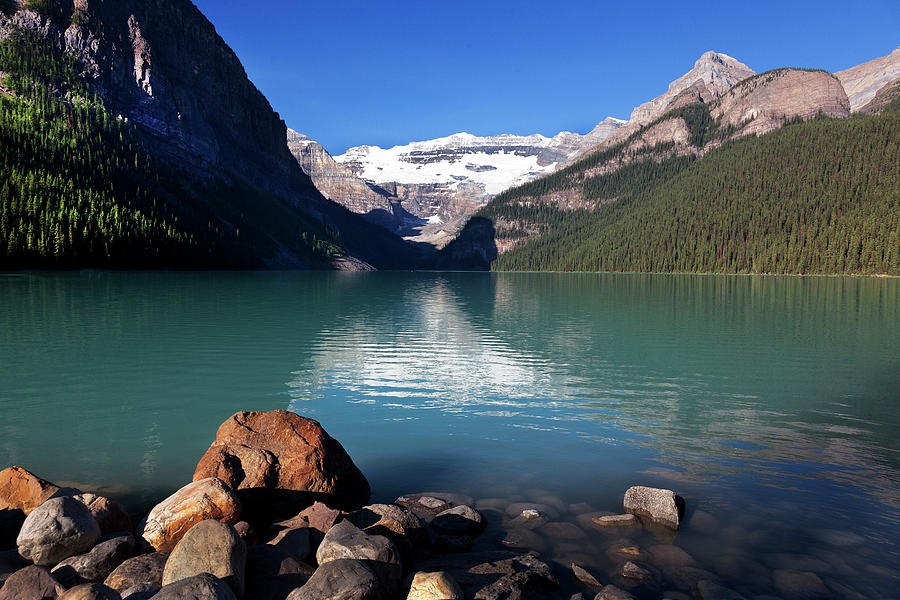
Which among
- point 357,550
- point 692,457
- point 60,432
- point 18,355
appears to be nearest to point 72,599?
point 357,550

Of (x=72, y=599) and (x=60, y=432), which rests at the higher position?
(x=72, y=599)

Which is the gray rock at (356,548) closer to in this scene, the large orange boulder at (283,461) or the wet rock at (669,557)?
Result: the large orange boulder at (283,461)

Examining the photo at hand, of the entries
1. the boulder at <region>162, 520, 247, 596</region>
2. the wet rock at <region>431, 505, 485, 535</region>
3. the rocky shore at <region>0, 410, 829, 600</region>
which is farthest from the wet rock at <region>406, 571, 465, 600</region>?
the wet rock at <region>431, 505, 485, 535</region>

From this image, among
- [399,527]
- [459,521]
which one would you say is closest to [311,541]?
[399,527]

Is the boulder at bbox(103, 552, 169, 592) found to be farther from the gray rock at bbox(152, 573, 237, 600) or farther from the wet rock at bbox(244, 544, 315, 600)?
the gray rock at bbox(152, 573, 237, 600)

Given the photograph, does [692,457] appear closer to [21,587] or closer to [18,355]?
[21,587]

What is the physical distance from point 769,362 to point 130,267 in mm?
157742

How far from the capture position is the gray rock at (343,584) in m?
7.00

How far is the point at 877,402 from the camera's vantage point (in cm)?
2122

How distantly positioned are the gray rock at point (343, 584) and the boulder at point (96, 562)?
366 centimetres

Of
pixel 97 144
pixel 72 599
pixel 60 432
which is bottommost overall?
pixel 60 432

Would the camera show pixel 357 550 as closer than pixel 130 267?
Yes

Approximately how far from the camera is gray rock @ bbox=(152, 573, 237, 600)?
20.9 feet

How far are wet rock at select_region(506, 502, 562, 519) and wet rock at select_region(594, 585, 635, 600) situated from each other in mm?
3394
